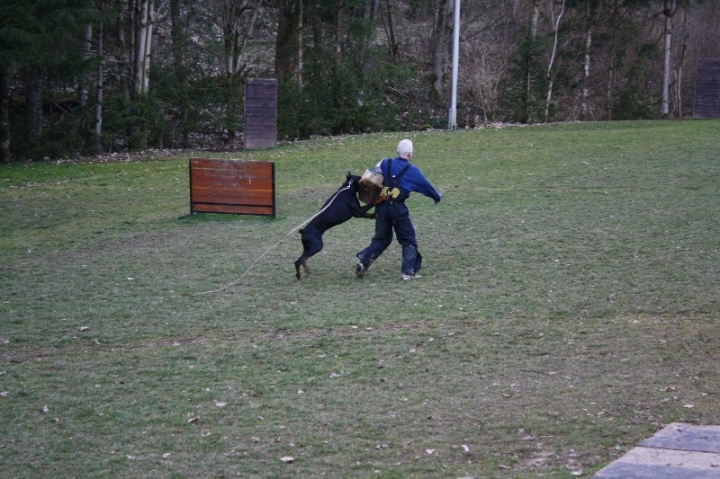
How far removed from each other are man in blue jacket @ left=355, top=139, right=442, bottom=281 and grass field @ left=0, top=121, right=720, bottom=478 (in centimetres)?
35

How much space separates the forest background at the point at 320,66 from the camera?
27000 millimetres

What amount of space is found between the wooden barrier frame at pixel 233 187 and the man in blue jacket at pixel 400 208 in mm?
4723

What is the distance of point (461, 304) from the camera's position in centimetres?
941

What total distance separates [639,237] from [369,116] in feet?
68.8

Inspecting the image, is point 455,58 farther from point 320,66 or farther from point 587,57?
point 587,57

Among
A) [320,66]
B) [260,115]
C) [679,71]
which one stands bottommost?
[260,115]

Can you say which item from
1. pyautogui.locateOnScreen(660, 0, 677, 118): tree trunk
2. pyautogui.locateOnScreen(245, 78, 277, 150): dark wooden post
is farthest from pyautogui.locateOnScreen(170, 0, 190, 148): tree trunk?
pyautogui.locateOnScreen(660, 0, 677, 118): tree trunk

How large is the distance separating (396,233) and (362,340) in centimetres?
279

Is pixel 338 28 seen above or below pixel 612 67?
above

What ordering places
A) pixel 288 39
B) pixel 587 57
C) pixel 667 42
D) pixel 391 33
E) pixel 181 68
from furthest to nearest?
pixel 391 33
pixel 587 57
pixel 667 42
pixel 288 39
pixel 181 68

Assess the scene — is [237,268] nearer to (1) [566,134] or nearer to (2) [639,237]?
(2) [639,237]

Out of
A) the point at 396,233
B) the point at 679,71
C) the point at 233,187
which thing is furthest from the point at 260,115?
the point at 679,71

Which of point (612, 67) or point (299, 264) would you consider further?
point (612, 67)

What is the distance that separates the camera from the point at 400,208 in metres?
10.6
